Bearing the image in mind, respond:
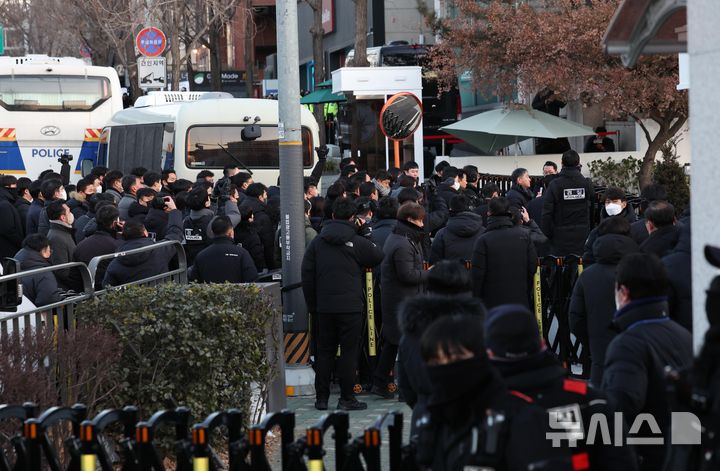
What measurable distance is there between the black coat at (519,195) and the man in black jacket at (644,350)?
9302mm

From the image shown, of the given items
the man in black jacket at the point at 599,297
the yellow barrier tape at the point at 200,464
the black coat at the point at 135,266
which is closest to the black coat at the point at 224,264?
the black coat at the point at 135,266

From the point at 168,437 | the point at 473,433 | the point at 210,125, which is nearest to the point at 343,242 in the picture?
the point at 168,437

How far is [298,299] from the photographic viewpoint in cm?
1163

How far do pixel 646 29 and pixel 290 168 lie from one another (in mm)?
5687

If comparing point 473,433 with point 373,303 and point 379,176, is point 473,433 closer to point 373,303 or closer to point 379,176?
point 373,303

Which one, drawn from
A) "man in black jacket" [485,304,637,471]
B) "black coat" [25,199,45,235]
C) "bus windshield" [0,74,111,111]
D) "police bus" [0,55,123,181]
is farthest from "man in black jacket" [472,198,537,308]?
"bus windshield" [0,74,111,111]

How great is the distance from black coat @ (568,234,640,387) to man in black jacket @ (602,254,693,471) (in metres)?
2.53

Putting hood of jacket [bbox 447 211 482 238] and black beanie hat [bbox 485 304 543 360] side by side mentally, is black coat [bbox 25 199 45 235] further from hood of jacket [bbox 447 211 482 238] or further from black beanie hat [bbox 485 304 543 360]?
black beanie hat [bbox 485 304 543 360]

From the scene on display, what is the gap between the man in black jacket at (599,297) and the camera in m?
8.11

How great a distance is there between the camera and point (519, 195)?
15805 millimetres

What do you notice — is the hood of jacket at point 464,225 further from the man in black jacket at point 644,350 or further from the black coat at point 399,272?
the man in black jacket at point 644,350

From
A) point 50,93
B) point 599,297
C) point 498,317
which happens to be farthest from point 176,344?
point 50,93

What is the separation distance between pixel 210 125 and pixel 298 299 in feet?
40.1

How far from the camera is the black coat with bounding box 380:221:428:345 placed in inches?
416
